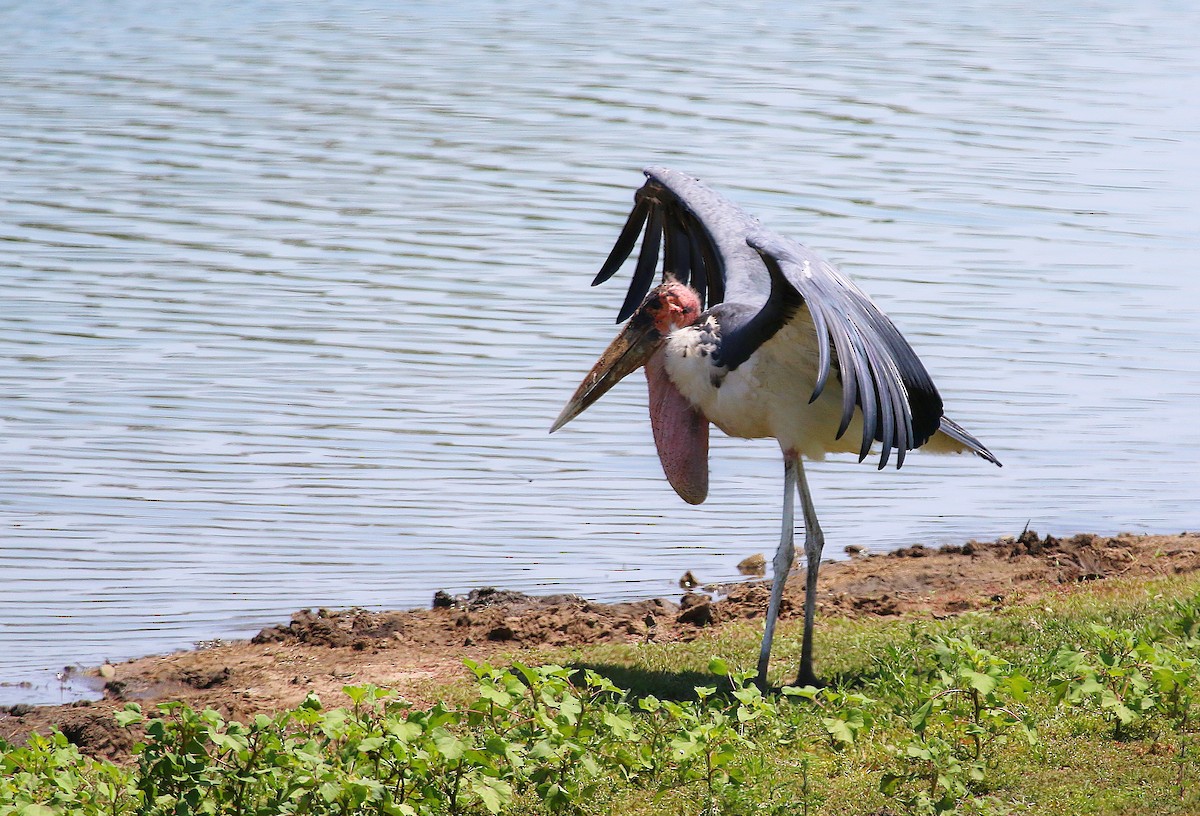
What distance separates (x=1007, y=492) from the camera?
29.5ft

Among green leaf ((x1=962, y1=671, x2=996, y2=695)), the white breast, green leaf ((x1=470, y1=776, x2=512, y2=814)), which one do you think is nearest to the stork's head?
the white breast

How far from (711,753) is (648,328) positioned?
2.44 metres

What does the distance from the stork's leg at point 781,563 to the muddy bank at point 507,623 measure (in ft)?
2.73

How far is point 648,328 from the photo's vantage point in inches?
266

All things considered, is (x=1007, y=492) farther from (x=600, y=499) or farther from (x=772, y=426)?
(x=772, y=426)

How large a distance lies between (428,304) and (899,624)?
223 inches

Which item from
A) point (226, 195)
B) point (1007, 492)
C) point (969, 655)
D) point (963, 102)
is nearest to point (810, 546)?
point (969, 655)

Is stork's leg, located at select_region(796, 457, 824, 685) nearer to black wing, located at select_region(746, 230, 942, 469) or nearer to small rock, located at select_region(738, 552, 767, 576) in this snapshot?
black wing, located at select_region(746, 230, 942, 469)

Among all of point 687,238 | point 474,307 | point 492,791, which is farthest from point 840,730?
point 474,307

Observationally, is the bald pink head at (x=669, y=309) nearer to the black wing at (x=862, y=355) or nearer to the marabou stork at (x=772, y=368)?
the marabou stork at (x=772, y=368)

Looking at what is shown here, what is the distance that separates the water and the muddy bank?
0.29 m

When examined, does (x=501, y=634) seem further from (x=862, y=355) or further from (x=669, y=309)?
(x=862, y=355)

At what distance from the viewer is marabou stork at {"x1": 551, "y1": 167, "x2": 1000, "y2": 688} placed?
219 inches

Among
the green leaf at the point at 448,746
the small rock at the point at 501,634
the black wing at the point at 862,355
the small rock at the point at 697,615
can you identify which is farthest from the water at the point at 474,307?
the green leaf at the point at 448,746
